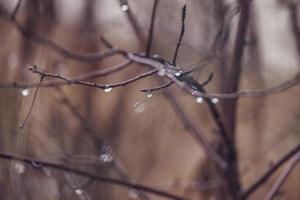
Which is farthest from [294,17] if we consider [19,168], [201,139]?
[19,168]

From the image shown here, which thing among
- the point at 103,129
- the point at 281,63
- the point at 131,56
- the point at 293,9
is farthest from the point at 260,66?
the point at 131,56

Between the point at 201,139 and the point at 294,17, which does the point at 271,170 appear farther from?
the point at 294,17

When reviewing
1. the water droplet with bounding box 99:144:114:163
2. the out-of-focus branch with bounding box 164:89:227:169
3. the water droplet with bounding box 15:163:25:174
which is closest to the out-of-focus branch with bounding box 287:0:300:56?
the out-of-focus branch with bounding box 164:89:227:169

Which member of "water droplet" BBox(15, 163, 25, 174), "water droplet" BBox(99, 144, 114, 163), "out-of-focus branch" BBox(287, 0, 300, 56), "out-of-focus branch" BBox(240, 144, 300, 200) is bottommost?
"out-of-focus branch" BBox(240, 144, 300, 200)

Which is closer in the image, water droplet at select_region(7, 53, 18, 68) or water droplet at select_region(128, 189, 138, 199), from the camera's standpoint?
water droplet at select_region(128, 189, 138, 199)

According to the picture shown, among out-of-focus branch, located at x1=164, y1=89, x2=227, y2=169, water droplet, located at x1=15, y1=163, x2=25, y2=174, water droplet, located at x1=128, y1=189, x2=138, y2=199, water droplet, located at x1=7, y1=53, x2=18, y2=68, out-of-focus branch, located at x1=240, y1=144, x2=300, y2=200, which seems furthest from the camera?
water droplet, located at x1=7, y1=53, x2=18, y2=68

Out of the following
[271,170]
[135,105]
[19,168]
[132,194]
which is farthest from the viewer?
[135,105]

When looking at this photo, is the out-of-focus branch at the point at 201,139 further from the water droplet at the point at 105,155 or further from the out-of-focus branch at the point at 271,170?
the water droplet at the point at 105,155

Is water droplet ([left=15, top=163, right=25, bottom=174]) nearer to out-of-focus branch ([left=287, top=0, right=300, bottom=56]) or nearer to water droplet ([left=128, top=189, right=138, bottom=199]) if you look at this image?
water droplet ([left=128, top=189, right=138, bottom=199])

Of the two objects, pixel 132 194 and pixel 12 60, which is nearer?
pixel 132 194
